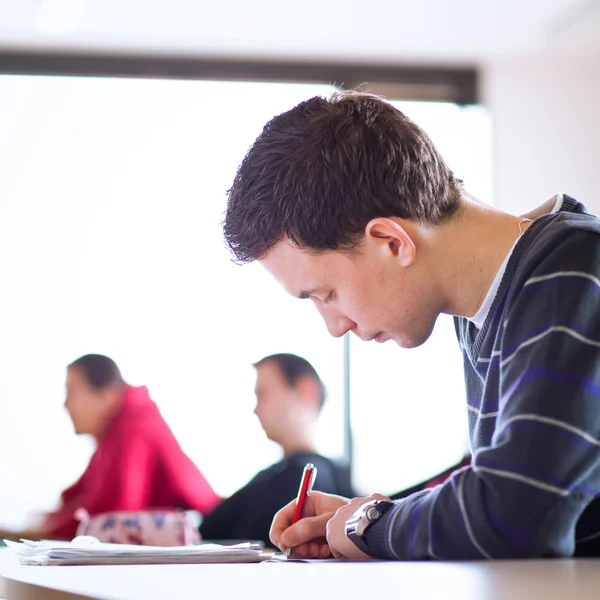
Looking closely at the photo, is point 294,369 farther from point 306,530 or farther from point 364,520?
point 364,520

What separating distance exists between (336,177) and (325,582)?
23.7 inches

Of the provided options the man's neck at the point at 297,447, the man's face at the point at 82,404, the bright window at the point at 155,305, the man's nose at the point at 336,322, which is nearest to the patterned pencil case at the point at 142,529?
the man's neck at the point at 297,447

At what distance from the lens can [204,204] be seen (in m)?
4.21

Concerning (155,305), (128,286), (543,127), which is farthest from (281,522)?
(543,127)

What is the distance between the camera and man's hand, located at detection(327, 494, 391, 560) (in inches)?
41.5

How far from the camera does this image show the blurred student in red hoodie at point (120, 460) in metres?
3.41

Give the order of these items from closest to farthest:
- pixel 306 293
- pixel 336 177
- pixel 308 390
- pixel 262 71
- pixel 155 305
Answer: pixel 336 177, pixel 306 293, pixel 308 390, pixel 155 305, pixel 262 71

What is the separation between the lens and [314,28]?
4.21 m

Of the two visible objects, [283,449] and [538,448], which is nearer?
[538,448]

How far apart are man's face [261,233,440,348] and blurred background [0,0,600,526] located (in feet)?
9.21

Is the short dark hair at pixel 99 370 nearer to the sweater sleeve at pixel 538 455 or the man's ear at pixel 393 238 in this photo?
the man's ear at pixel 393 238

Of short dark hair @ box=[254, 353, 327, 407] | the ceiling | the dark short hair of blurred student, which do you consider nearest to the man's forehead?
the dark short hair of blurred student

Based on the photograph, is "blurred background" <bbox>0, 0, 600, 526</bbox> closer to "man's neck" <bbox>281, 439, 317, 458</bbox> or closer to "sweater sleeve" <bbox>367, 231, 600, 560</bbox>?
"man's neck" <bbox>281, 439, 317, 458</bbox>

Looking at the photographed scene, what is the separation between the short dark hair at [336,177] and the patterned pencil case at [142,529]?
1657mm
